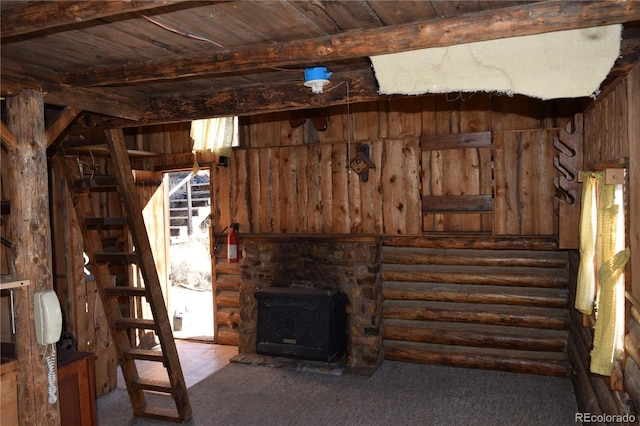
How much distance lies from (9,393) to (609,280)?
353 centimetres

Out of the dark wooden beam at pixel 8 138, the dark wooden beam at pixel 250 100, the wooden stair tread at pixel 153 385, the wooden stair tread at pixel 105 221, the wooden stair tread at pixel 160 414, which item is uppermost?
the dark wooden beam at pixel 250 100

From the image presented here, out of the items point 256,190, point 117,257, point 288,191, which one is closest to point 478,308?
point 288,191

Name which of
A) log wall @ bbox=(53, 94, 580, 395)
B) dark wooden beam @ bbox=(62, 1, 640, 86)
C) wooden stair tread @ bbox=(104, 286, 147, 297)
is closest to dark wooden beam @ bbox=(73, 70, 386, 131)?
dark wooden beam @ bbox=(62, 1, 640, 86)

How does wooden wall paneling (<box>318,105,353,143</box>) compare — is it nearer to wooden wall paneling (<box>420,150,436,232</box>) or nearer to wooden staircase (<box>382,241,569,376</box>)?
wooden wall paneling (<box>420,150,436,232</box>)

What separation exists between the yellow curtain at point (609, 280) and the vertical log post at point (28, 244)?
326cm

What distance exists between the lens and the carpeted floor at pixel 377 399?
4.43 meters

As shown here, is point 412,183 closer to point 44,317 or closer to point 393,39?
point 393,39

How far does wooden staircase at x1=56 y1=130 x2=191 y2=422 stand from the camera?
4324mm

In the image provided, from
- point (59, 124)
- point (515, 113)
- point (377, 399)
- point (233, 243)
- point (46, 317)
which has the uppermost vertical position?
point (515, 113)

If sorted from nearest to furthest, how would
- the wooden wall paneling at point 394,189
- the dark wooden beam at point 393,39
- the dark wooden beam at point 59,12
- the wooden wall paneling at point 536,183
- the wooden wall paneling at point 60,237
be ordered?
the dark wooden beam at point 59,12
the dark wooden beam at point 393,39
the wooden wall paneling at point 60,237
the wooden wall paneling at point 536,183
the wooden wall paneling at point 394,189

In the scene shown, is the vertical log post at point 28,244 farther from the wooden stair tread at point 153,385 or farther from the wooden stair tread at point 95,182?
the wooden stair tread at point 153,385

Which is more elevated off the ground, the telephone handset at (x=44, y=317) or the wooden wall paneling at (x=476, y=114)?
the wooden wall paneling at (x=476, y=114)

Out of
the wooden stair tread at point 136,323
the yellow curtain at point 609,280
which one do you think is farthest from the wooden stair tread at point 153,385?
the yellow curtain at point 609,280

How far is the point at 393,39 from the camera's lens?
8.16 feet
